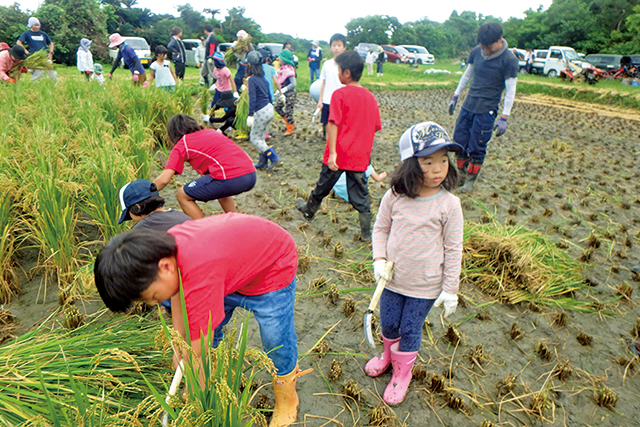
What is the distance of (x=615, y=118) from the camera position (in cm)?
1073

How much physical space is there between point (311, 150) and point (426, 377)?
4.77m

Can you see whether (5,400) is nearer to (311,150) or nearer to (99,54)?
(311,150)

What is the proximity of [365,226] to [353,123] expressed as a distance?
37.7 inches

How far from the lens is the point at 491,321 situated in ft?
9.11

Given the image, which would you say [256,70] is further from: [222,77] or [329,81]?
[222,77]

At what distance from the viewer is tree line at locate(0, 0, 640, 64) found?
2086cm

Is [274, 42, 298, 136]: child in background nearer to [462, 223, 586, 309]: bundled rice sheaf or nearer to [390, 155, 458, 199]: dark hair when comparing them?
[462, 223, 586, 309]: bundled rice sheaf

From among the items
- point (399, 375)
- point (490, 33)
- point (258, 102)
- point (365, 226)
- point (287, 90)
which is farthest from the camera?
point (287, 90)

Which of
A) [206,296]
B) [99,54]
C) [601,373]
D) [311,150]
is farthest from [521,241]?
[99,54]

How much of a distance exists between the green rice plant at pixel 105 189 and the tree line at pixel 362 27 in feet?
72.2

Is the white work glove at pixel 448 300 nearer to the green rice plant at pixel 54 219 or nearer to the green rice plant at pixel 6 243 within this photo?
the green rice plant at pixel 54 219

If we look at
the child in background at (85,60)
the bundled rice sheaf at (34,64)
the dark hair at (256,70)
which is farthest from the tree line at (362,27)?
the dark hair at (256,70)

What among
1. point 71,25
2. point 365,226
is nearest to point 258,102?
point 365,226

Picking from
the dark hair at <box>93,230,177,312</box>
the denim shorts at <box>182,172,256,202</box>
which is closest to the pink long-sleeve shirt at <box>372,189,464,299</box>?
the dark hair at <box>93,230,177,312</box>
